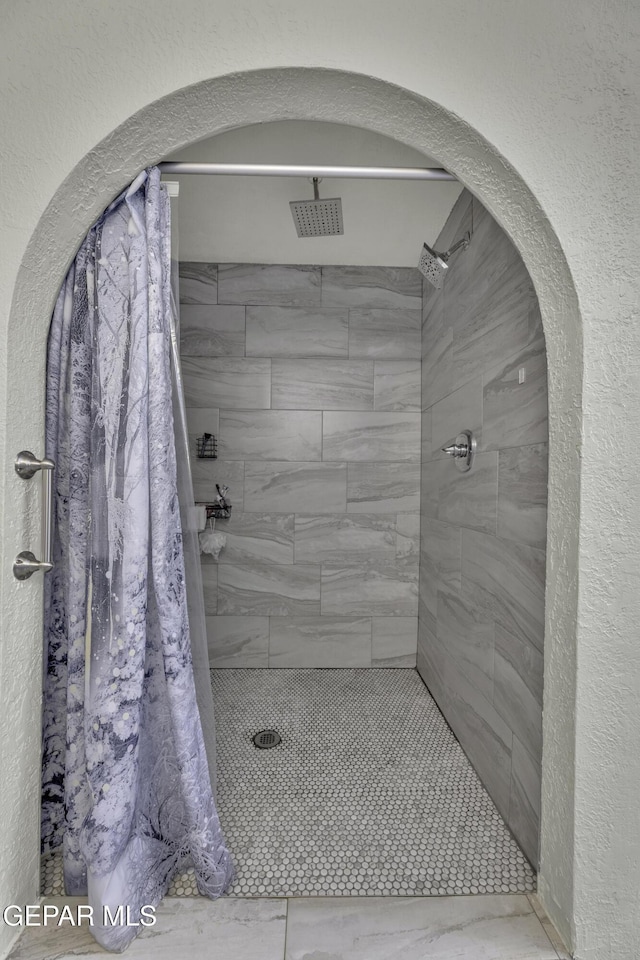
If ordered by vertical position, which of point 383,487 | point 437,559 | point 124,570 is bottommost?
point 437,559

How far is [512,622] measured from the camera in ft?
4.70

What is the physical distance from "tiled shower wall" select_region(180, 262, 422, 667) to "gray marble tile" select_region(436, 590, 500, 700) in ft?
1.71

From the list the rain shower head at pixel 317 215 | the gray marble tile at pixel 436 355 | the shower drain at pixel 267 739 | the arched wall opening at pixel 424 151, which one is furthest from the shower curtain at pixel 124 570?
the gray marble tile at pixel 436 355

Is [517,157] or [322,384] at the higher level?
[517,157]

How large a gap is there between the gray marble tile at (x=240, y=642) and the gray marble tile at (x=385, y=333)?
1617 mm

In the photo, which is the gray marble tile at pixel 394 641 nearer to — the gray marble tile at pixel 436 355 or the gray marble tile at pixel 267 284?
the gray marble tile at pixel 436 355

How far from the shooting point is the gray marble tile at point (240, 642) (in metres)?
2.60

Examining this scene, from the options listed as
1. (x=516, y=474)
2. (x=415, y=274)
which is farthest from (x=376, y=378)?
(x=516, y=474)

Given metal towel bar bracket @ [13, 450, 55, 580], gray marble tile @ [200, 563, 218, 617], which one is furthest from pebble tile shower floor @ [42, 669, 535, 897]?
metal towel bar bracket @ [13, 450, 55, 580]

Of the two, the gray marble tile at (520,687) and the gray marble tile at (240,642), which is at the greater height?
the gray marble tile at (520,687)

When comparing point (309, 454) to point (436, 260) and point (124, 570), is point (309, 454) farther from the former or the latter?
point (124, 570)

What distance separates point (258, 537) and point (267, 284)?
1.41 metres

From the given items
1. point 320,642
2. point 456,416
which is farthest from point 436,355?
point 320,642

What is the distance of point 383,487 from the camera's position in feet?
8.59
